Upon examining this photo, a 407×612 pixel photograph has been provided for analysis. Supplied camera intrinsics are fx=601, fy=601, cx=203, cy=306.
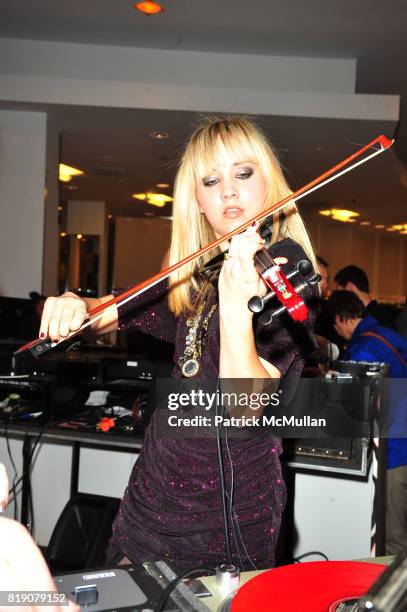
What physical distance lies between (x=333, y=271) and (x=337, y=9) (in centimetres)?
701

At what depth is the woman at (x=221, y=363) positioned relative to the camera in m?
0.88

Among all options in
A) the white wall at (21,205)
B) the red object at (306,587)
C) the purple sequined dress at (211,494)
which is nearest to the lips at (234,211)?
the purple sequined dress at (211,494)

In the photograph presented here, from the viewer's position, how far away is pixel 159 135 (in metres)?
5.05

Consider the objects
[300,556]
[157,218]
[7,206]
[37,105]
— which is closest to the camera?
[300,556]

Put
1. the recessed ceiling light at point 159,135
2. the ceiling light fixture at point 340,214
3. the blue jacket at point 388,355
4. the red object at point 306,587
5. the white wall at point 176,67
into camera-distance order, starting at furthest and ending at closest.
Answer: the ceiling light fixture at point 340,214 → the recessed ceiling light at point 159,135 → the white wall at point 176,67 → the blue jacket at point 388,355 → the red object at point 306,587

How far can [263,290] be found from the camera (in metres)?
0.87

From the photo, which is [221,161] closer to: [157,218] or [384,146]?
[384,146]

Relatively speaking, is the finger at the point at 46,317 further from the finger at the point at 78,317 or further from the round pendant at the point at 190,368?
the round pendant at the point at 190,368

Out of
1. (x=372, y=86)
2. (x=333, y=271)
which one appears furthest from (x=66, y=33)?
(x=333, y=271)

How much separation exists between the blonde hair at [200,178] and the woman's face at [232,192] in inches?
0.4

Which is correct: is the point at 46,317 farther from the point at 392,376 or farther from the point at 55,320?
the point at 392,376

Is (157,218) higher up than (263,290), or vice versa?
(157,218)

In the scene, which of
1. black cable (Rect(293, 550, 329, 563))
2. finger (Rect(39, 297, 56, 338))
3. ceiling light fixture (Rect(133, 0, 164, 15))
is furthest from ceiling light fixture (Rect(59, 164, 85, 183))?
finger (Rect(39, 297, 56, 338))

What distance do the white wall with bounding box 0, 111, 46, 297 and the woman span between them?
3.88 meters
